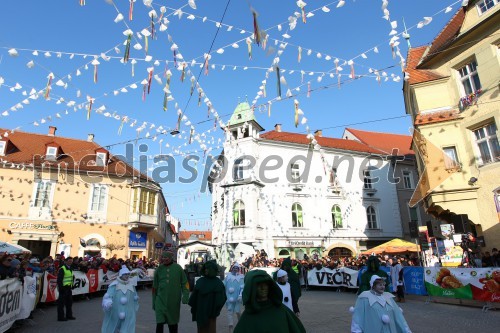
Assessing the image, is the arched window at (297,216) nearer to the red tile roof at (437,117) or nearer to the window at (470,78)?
the red tile roof at (437,117)

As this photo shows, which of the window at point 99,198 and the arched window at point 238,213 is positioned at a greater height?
the window at point 99,198

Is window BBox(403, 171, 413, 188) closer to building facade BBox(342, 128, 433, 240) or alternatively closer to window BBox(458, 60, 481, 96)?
building facade BBox(342, 128, 433, 240)

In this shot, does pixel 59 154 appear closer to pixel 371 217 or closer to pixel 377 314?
pixel 371 217

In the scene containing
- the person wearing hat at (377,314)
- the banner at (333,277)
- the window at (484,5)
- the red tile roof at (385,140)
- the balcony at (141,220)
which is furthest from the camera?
the red tile roof at (385,140)

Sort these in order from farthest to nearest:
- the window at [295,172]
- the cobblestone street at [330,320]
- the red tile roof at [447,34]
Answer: the window at [295,172] → the red tile roof at [447,34] → the cobblestone street at [330,320]

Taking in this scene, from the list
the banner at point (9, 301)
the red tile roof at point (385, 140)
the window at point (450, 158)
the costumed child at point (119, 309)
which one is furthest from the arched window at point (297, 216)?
the costumed child at point (119, 309)

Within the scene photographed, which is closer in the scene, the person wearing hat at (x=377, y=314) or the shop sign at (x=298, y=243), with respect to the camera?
the person wearing hat at (x=377, y=314)

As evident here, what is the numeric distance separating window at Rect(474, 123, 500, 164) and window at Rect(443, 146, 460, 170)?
3.34 feet

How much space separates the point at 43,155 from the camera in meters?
29.4

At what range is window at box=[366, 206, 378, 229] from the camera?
3232 centimetres

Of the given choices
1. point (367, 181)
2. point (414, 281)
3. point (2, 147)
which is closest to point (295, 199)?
point (367, 181)

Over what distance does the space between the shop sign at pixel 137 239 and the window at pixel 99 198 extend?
330 centimetres

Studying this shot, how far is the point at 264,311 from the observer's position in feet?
10.5

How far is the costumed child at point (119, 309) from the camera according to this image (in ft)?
20.2
